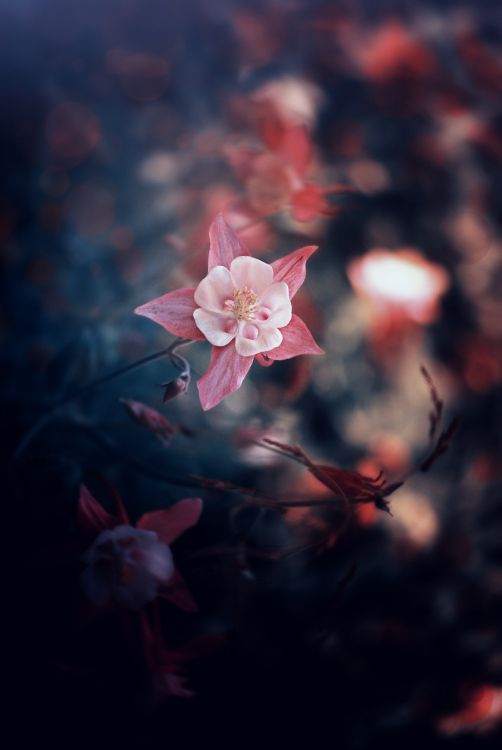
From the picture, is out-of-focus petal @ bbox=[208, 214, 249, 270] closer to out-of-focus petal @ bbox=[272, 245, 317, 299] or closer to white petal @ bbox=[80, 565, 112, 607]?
out-of-focus petal @ bbox=[272, 245, 317, 299]

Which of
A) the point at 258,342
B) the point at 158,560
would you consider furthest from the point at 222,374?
the point at 158,560

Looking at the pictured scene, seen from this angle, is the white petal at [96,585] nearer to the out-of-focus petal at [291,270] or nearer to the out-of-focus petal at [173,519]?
the out-of-focus petal at [173,519]

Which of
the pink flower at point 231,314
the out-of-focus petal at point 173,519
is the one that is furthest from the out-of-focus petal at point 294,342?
the out-of-focus petal at point 173,519

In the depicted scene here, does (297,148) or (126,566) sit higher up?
(297,148)

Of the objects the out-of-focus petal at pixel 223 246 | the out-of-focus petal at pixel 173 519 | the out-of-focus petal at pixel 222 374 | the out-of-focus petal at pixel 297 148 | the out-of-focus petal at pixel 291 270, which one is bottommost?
the out-of-focus petal at pixel 173 519

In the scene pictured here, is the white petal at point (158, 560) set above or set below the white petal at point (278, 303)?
below

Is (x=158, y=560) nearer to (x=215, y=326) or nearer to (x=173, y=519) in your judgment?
(x=173, y=519)

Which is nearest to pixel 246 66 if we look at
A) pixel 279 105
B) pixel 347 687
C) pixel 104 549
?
pixel 279 105
